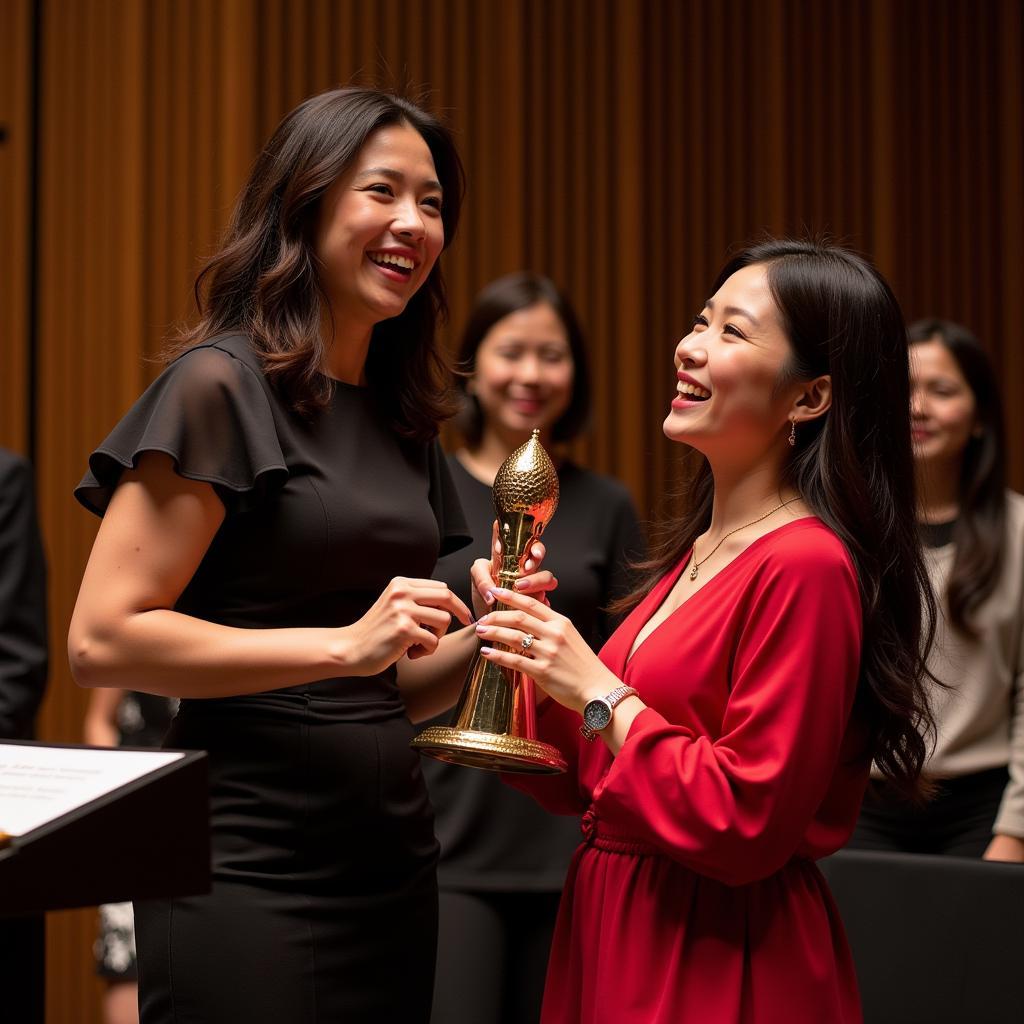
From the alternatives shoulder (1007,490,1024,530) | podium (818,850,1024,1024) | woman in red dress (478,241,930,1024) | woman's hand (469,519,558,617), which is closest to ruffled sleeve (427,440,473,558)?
woman's hand (469,519,558,617)

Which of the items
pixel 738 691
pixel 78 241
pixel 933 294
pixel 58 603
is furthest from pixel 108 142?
pixel 738 691

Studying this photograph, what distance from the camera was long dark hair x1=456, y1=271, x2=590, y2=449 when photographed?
3.36m

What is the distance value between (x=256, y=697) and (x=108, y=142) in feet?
9.87

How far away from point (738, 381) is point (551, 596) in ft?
3.98

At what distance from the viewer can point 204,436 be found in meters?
1.73

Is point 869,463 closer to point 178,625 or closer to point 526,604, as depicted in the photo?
point 526,604

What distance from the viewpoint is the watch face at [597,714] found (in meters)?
1.73

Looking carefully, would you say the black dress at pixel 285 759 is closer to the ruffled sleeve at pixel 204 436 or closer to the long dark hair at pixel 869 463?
the ruffled sleeve at pixel 204 436

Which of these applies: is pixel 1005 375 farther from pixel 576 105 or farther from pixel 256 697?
pixel 256 697

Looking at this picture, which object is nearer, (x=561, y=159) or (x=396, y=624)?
(x=396, y=624)

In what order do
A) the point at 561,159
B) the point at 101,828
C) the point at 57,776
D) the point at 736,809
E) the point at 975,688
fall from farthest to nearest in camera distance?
1. the point at 561,159
2. the point at 975,688
3. the point at 736,809
4. the point at 57,776
5. the point at 101,828

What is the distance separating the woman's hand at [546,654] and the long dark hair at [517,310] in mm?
1615

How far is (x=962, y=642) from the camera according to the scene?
3170 millimetres

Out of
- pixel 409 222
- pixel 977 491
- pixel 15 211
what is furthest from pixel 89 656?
pixel 15 211
